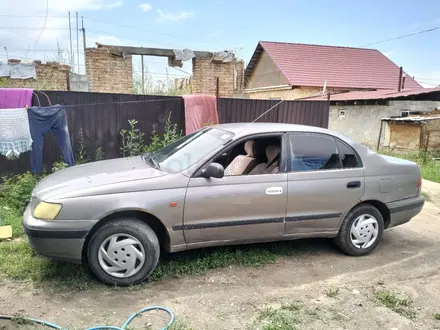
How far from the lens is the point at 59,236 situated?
3.23 m

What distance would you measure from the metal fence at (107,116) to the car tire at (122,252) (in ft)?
13.4

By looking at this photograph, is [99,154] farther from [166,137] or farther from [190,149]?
[190,149]

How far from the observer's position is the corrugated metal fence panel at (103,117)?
22.1 ft

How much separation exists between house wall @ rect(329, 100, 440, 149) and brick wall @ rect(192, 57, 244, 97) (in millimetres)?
9009

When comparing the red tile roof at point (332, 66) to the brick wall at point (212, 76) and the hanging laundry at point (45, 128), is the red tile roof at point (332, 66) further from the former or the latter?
the hanging laundry at point (45, 128)

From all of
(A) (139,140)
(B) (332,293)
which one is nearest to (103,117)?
(A) (139,140)

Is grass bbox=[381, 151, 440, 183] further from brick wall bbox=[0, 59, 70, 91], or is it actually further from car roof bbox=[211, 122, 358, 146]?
brick wall bbox=[0, 59, 70, 91]

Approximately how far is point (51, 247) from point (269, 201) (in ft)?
6.99

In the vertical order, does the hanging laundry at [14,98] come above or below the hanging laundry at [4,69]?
below

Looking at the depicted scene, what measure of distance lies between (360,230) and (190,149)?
2212mm

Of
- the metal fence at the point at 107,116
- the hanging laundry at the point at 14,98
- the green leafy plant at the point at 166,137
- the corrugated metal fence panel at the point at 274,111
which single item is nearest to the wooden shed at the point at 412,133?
the corrugated metal fence panel at the point at 274,111

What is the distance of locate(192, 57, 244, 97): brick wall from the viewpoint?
40.5ft

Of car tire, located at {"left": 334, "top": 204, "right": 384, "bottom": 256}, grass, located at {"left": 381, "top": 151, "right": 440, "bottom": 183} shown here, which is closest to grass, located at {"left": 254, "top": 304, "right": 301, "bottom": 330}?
car tire, located at {"left": 334, "top": 204, "right": 384, "bottom": 256}

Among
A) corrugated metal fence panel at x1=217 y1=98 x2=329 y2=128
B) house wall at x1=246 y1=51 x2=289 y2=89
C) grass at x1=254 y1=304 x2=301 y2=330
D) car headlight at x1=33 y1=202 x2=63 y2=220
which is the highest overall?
house wall at x1=246 y1=51 x2=289 y2=89
